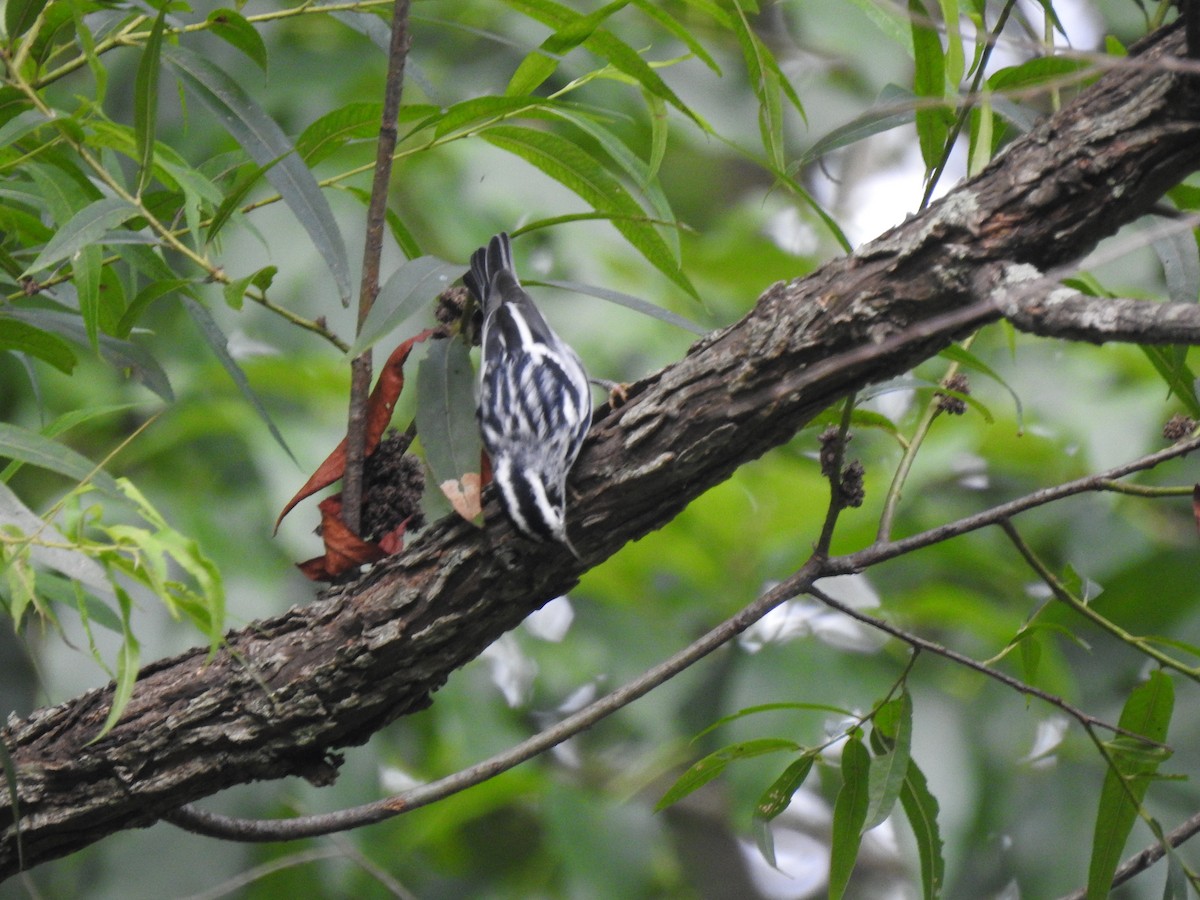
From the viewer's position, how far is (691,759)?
5.41 meters

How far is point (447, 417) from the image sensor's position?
2.07 meters

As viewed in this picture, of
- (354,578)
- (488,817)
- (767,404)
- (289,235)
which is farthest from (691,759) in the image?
(767,404)

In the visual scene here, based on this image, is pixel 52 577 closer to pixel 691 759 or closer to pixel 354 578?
pixel 354 578

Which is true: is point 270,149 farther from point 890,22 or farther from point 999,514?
point 999,514

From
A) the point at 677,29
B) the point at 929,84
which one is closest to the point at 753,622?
the point at 929,84

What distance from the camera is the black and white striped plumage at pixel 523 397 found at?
194cm

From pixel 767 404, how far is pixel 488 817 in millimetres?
3958

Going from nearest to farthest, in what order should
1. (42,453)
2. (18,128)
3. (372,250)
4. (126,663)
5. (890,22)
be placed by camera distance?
(126,663) → (42,453) → (18,128) → (372,250) → (890,22)

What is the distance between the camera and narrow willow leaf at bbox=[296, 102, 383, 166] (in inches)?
86.9

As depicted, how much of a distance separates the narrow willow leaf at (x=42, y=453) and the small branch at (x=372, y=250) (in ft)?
1.53

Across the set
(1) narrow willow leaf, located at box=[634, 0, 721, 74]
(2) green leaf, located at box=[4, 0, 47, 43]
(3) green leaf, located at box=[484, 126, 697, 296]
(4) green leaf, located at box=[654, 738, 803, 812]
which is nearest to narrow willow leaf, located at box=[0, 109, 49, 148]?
(2) green leaf, located at box=[4, 0, 47, 43]

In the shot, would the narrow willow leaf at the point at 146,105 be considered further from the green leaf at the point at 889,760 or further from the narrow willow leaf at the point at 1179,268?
the narrow willow leaf at the point at 1179,268

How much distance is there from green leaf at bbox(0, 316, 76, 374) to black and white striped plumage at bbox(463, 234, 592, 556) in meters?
0.79

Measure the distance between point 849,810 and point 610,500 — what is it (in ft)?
2.50
